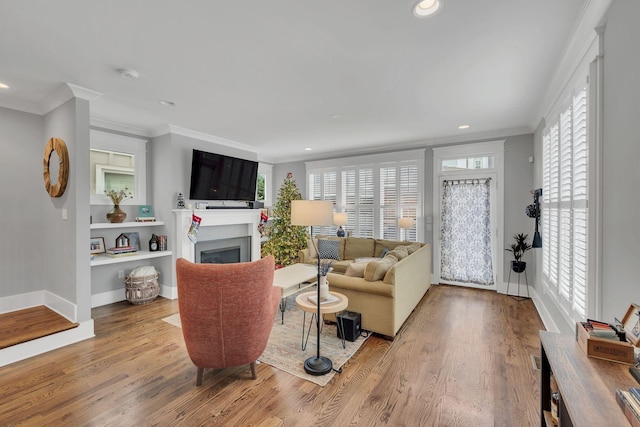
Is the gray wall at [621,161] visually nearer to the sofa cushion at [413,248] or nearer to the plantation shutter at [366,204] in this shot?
the sofa cushion at [413,248]

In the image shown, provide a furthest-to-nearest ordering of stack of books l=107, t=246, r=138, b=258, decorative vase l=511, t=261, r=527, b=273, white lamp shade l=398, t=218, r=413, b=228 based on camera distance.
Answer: white lamp shade l=398, t=218, r=413, b=228, decorative vase l=511, t=261, r=527, b=273, stack of books l=107, t=246, r=138, b=258

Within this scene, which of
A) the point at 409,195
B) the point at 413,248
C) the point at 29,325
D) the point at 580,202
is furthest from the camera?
the point at 409,195

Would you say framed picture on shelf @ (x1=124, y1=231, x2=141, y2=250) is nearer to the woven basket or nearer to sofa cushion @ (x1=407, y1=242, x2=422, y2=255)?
the woven basket

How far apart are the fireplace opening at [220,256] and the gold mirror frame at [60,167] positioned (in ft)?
7.04

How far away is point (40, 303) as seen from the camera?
3.62m

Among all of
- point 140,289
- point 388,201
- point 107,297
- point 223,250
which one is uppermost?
point 388,201

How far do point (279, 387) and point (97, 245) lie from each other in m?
3.49

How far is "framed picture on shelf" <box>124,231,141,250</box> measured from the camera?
435 centimetres

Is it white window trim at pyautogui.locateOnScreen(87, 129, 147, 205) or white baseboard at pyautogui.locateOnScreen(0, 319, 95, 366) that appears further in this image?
white window trim at pyautogui.locateOnScreen(87, 129, 147, 205)

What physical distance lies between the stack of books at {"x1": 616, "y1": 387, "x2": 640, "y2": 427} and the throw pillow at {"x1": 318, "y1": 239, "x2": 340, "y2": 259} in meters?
4.86

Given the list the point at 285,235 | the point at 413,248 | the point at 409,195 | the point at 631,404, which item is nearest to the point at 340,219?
the point at 285,235

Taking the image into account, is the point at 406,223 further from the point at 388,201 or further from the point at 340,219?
the point at 340,219

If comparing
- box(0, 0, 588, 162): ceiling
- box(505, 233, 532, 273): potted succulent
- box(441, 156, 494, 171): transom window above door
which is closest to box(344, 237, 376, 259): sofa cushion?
box(441, 156, 494, 171): transom window above door

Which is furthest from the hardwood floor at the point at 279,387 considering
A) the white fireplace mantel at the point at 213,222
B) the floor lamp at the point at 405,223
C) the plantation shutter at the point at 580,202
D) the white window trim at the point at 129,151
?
the floor lamp at the point at 405,223
